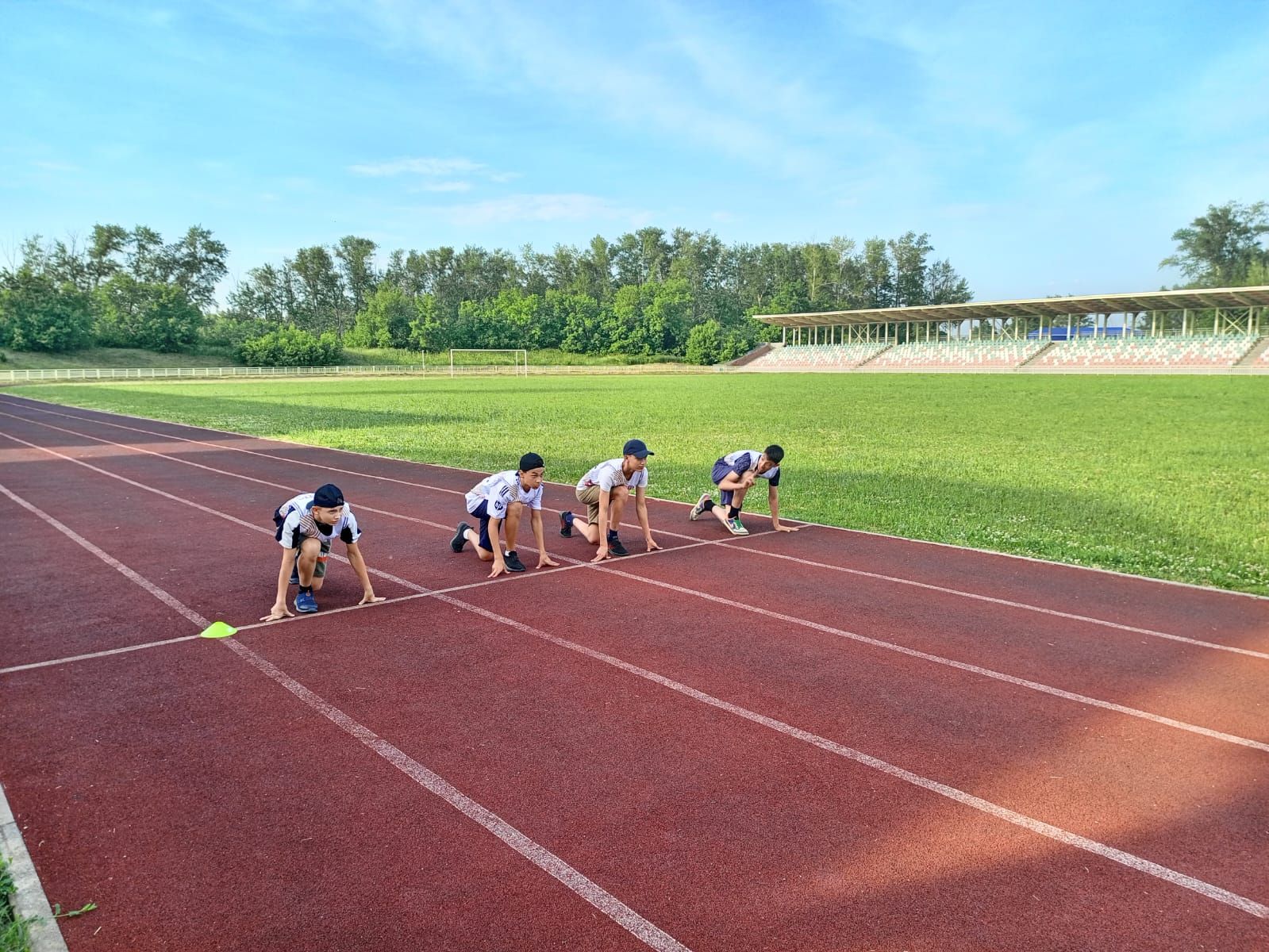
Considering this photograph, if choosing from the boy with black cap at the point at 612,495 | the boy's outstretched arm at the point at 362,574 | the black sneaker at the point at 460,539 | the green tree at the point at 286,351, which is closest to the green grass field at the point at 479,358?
the green tree at the point at 286,351

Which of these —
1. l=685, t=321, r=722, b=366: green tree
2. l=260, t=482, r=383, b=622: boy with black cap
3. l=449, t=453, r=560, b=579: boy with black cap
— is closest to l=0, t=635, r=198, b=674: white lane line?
l=260, t=482, r=383, b=622: boy with black cap

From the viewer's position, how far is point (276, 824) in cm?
374

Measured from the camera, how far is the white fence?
59969 mm

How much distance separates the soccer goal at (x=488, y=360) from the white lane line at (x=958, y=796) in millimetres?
70991

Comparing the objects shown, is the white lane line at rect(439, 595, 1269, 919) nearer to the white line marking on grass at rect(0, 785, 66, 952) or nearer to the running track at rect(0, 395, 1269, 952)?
the running track at rect(0, 395, 1269, 952)

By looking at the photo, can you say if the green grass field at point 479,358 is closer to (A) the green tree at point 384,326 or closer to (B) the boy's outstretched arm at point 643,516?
(A) the green tree at point 384,326

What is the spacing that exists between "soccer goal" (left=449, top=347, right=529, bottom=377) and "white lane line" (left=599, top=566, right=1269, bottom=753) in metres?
69.3

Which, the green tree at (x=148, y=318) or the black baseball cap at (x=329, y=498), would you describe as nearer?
the black baseball cap at (x=329, y=498)

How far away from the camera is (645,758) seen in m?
4.36

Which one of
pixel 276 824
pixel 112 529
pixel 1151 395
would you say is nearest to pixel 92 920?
pixel 276 824

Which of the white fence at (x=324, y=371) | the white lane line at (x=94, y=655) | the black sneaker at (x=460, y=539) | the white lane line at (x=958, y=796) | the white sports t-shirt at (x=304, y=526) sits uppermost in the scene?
the white fence at (x=324, y=371)

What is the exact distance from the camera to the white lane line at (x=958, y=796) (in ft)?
10.9

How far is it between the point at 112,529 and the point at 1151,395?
3633 centimetres

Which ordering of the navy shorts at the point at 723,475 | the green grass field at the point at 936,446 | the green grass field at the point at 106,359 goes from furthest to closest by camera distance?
the green grass field at the point at 106,359 < the green grass field at the point at 936,446 < the navy shorts at the point at 723,475
